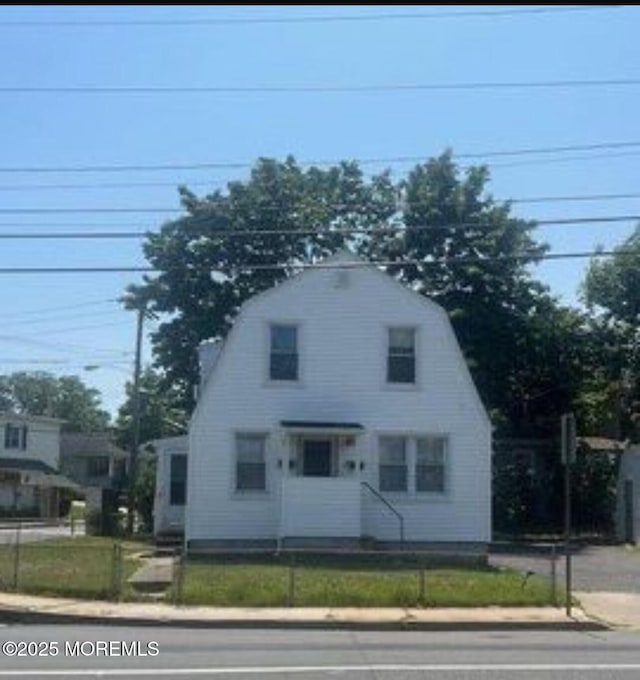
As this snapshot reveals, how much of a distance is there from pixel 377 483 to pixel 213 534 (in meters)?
4.53

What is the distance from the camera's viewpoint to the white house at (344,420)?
1235 inches

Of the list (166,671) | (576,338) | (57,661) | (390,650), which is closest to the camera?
(166,671)

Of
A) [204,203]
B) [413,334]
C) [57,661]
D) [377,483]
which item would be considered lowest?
[57,661]

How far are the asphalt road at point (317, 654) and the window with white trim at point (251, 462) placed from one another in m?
14.3

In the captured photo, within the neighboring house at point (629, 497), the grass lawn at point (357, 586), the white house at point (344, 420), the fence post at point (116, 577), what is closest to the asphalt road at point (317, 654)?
the grass lawn at point (357, 586)

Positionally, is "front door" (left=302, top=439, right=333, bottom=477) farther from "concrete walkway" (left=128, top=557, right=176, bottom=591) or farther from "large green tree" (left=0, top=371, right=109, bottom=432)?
"large green tree" (left=0, top=371, right=109, bottom=432)

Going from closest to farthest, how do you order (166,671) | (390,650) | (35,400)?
(166,671) → (390,650) → (35,400)

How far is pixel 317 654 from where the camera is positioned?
1413 cm

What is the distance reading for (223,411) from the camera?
31672 mm

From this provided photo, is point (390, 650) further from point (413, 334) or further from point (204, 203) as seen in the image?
point (204, 203)

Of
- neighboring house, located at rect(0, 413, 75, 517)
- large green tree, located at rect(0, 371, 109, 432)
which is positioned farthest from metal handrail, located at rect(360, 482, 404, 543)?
large green tree, located at rect(0, 371, 109, 432)

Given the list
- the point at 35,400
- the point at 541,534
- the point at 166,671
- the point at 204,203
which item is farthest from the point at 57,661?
the point at 35,400

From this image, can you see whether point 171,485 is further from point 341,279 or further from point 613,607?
point 613,607

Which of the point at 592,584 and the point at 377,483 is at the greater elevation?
the point at 377,483
